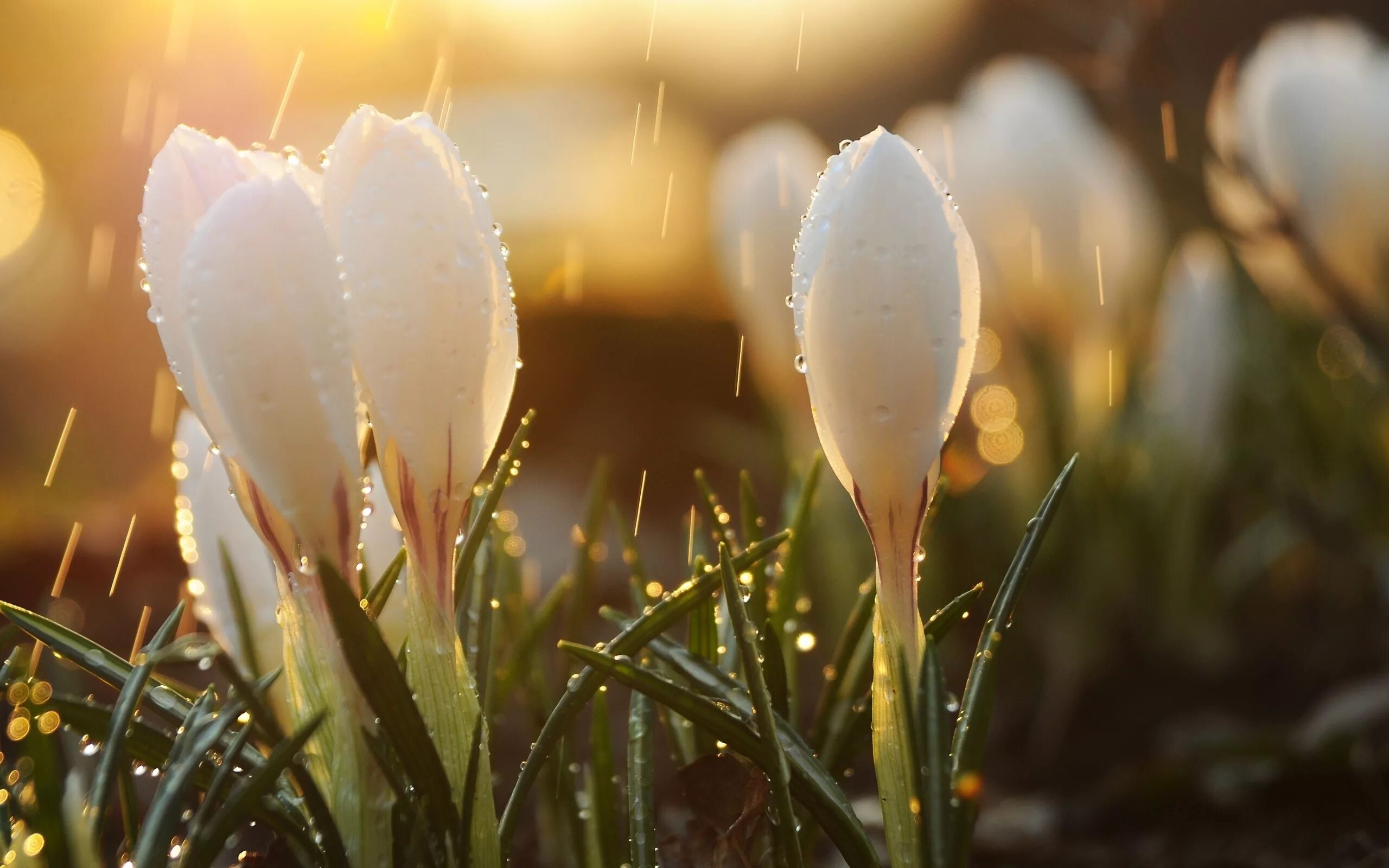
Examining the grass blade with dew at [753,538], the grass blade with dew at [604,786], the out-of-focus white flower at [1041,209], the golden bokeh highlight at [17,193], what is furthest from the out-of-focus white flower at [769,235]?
the golden bokeh highlight at [17,193]

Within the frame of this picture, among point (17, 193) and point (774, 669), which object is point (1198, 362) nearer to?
point (774, 669)

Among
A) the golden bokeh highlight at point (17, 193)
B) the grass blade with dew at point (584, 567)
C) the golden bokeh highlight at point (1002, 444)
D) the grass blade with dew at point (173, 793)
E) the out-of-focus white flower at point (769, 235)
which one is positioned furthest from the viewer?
the golden bokeh highlight at point (17, 193)

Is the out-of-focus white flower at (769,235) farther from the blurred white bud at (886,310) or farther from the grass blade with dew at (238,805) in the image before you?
the grass blade with dew at (238,805)

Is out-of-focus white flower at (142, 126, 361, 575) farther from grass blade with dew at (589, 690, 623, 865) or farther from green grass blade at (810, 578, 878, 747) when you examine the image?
green grass blade at (810, 578, 878, 747)

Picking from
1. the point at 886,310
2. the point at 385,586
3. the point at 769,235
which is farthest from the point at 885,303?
the point at 769,235

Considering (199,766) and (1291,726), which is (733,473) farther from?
(199,766)

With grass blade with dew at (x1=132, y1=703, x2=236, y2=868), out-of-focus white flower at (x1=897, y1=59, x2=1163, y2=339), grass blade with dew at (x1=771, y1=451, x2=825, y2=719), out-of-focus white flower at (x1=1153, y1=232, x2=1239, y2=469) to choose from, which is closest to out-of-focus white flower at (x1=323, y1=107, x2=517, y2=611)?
grass blade with dew at (x1=132, y1=703, x2=236, y2=868)

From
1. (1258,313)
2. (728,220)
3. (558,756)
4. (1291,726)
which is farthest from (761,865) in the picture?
(1258,313)
